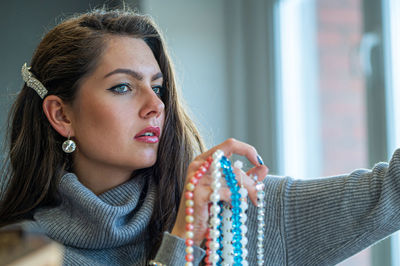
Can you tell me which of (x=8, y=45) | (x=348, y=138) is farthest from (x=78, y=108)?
(x=348, y=138)

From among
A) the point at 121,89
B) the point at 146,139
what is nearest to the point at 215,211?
the point at 146,139

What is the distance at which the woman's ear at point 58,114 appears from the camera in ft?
4.56

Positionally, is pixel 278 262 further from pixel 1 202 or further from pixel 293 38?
pixel 293 38

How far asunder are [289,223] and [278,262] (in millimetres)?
98

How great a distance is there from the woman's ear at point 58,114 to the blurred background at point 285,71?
0.34 m

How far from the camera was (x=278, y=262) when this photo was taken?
3.71 ft

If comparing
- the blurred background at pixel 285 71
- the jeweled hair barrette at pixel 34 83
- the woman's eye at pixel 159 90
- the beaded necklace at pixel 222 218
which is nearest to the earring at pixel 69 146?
the jeweled hair barrette at pixel 34 83

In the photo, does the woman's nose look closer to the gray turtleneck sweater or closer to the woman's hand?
the gray turtleneck sweater

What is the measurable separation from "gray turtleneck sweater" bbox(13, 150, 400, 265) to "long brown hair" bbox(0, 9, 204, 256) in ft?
0.24

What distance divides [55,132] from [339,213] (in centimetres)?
85

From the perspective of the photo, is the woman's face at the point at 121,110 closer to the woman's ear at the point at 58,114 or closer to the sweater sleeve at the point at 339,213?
the woman's ear at the point at 58,114

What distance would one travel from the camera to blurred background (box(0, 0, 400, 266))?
151 centimetres

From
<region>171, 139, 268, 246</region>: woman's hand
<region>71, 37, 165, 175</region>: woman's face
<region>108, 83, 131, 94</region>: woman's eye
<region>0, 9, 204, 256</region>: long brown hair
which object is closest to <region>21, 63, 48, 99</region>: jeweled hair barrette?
<region>0, 9, 204, 256</region>: long brown hair

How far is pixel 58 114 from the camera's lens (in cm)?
141
